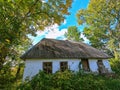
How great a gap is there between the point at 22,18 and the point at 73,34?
98.2 feet

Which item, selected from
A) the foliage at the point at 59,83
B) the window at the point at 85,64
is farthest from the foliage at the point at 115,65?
the foliage at the point at 59,83

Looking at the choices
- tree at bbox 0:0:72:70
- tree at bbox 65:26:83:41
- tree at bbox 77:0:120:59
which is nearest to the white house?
tree at bbox 0:0:72:70

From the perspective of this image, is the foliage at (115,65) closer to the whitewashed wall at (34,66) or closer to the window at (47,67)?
the whitewashed wall at (34,66)

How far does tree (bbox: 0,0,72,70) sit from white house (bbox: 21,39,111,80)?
83.2 inches

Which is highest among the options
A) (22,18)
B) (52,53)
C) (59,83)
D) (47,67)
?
(22,18)

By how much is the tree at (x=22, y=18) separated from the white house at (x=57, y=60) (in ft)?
6.93

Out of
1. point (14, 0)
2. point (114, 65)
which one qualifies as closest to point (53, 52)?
point (14, 0)

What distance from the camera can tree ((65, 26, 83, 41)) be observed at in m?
42.6

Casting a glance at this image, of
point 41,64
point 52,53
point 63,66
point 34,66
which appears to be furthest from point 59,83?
point 63,66

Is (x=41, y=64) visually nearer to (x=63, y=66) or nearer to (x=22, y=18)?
(x=63, y=66)

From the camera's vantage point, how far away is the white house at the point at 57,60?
15141 millimetres

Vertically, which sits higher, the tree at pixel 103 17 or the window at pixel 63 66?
the tree at pixel 103 17

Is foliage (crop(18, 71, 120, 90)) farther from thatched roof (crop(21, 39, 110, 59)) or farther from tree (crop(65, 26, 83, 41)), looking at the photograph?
tree (crop(65, 26, 83, 41))

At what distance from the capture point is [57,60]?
1636cm
